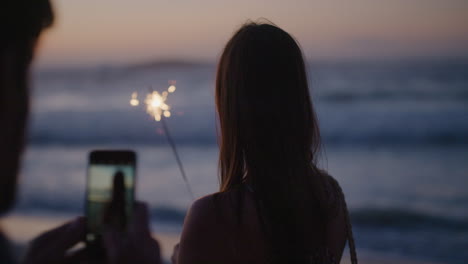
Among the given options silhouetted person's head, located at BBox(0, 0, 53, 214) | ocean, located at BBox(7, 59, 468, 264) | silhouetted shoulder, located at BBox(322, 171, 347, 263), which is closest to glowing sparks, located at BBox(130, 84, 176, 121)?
ocean, located at BBox(7, 59, 468, 264)

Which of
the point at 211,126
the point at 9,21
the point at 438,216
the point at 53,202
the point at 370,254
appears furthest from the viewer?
the point at 211,126

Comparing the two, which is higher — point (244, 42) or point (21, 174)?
point (244, 42)

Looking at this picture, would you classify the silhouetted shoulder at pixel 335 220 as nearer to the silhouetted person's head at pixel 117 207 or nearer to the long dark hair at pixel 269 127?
the long dark hair at pixel 269 127

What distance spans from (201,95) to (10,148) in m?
20.1

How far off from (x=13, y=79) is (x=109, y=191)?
50 cm

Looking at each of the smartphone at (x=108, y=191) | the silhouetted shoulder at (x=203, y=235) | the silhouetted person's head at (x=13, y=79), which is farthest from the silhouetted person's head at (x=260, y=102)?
the silhouetted person's head at (x=13, y=79)

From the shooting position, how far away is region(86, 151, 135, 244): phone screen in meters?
1.08

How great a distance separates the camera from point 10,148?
29.3 inches

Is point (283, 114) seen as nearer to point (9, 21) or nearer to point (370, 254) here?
point (9, 21)

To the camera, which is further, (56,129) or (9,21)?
(56,129)

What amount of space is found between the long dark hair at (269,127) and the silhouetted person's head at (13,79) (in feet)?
2.39

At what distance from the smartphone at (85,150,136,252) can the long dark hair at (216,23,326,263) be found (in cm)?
33

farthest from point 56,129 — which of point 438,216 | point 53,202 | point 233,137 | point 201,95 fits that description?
point 233,137

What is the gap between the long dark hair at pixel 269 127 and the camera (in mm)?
1418
